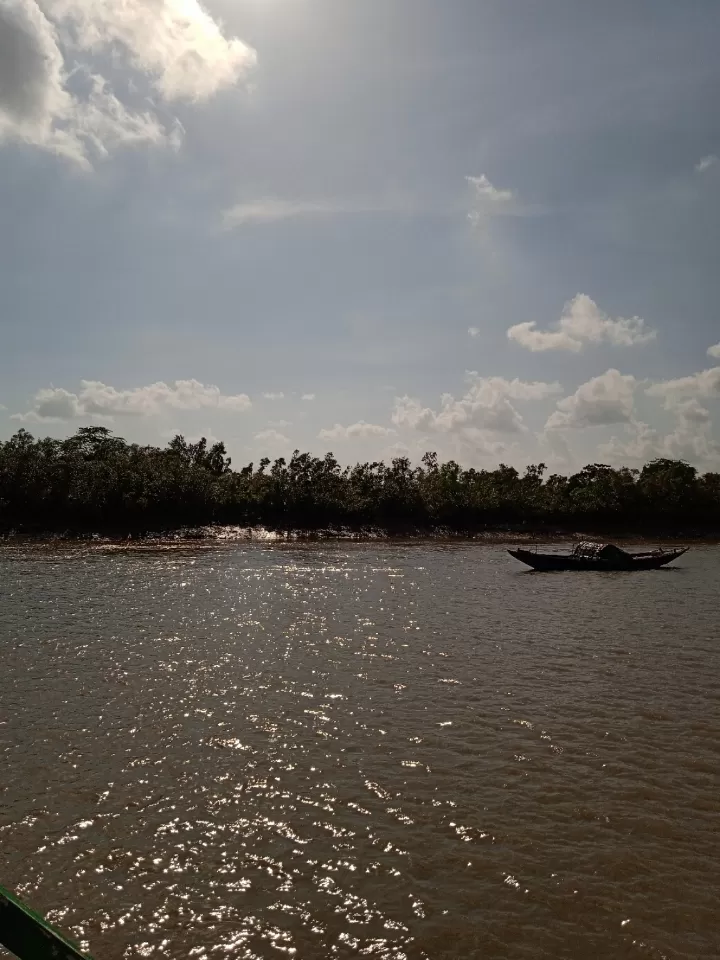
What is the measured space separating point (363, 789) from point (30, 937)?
27.8ft

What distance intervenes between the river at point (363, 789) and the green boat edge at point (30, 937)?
4681 mm

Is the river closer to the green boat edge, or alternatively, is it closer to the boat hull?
the green boat edge

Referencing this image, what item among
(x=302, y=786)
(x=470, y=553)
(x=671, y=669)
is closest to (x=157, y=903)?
(x=302, y=786)

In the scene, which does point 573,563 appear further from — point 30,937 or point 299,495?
point 30,937

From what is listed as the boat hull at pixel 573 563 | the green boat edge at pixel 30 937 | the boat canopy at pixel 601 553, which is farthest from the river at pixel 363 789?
the boat canopy at pixel 601 553

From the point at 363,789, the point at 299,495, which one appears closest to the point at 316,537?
the point at 299,495

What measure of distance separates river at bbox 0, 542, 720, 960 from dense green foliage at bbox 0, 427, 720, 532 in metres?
41.2

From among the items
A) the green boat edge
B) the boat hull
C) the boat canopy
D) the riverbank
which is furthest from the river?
the riverbank

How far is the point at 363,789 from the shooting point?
11.1 metres

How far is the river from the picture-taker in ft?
25.3

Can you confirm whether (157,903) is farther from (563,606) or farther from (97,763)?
(563,606)

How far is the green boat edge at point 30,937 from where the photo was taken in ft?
11.0

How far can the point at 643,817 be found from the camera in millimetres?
10203

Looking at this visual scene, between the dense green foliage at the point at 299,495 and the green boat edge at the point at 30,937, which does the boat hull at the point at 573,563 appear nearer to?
the dense green foliage at the point at 299,495
